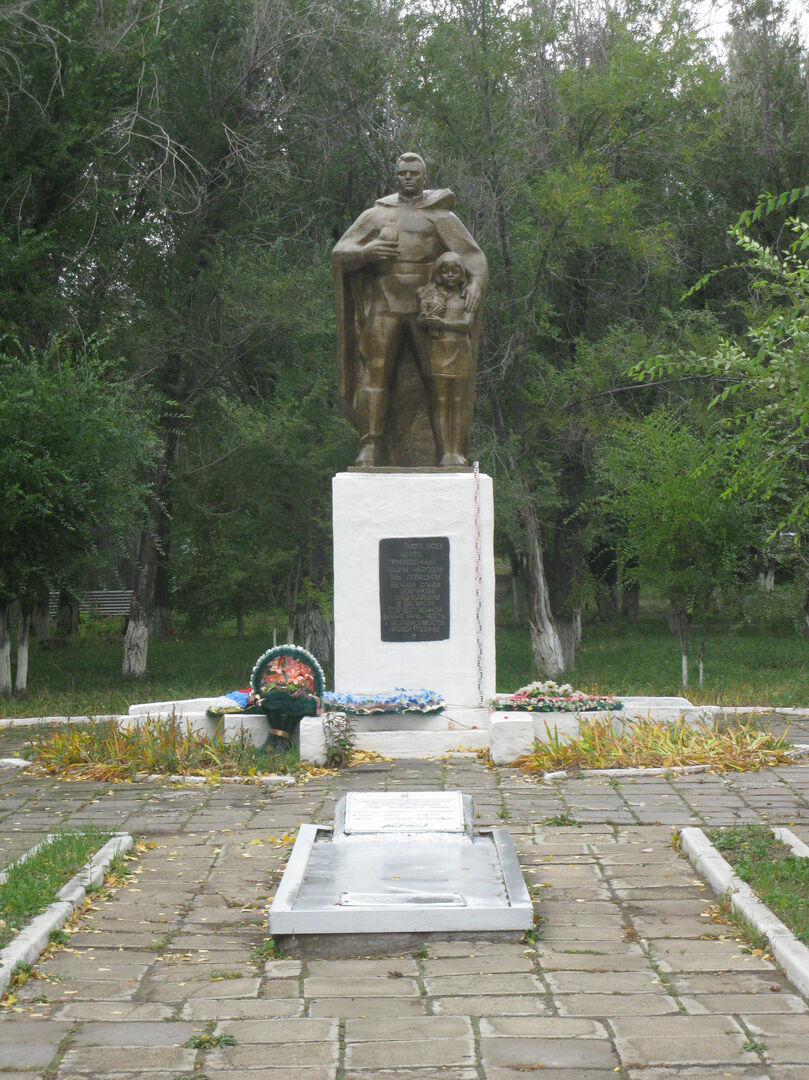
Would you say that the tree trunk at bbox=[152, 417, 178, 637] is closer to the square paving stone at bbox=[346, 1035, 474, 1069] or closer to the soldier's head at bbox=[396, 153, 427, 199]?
the soldier's head at bbox=[396, 153, 427, 199]

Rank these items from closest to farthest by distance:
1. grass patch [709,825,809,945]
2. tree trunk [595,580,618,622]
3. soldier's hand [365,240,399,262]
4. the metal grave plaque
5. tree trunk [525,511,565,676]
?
1. grass patch [709,825,809,945]
2. the metal grave plaque
3. soldier's hand [365,240,399,262]
4. tree trunk [525,511,565,676]
5. tree trunk [595,580,618,622]

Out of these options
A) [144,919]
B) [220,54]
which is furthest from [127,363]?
[144,919]

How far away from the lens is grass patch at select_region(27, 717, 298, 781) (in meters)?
8.79

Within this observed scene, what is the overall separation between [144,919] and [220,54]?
16.4 meters

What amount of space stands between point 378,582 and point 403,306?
225 centimetres

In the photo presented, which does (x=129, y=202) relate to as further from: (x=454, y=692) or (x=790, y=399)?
(x=790, y=399)

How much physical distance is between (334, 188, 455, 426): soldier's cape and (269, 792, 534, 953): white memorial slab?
5.02m

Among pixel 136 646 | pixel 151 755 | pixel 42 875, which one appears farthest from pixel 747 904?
pixel 136 646

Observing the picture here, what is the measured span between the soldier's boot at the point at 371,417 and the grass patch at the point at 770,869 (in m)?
4.89

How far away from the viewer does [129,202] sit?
18594 mm

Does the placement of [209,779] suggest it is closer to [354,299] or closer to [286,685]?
[286,685]

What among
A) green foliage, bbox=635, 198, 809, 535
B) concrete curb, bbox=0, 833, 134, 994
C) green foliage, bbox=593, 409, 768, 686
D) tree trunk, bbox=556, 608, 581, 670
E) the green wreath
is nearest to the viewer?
concrete curb, bbox=0, 833, 134, 994

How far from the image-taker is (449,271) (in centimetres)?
1048

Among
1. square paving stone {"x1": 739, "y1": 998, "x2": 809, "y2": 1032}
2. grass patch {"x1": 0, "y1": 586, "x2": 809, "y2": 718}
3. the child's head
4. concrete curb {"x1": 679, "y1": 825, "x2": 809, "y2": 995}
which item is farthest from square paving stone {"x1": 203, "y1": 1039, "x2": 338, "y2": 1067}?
grass patch {"x1": 0, "y1": 586, "x2": 809, "y2": 718}
